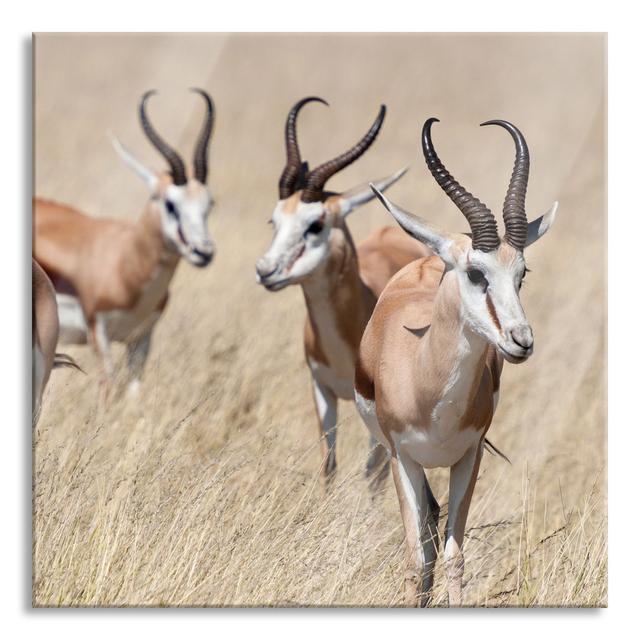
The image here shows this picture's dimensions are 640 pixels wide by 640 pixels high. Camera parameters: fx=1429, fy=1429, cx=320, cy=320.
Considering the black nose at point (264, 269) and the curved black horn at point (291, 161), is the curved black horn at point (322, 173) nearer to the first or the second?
the curved black horn at point (291, 161)

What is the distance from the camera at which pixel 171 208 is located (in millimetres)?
7543

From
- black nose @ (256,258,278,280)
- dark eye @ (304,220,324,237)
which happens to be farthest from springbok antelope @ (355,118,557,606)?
dark eye @ (304,220,324,237)

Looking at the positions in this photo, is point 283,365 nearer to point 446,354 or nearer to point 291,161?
point 291,161

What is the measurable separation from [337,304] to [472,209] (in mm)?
1736

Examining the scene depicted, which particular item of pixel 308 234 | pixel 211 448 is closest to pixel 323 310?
pixel 308 234

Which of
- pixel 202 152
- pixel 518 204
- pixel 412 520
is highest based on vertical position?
pixel 202 152

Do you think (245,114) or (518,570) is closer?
(518,570)

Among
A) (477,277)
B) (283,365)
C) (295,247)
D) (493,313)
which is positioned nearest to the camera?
(493,313)

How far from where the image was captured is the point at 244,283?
29.3ft

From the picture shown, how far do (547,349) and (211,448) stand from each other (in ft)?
7.91
